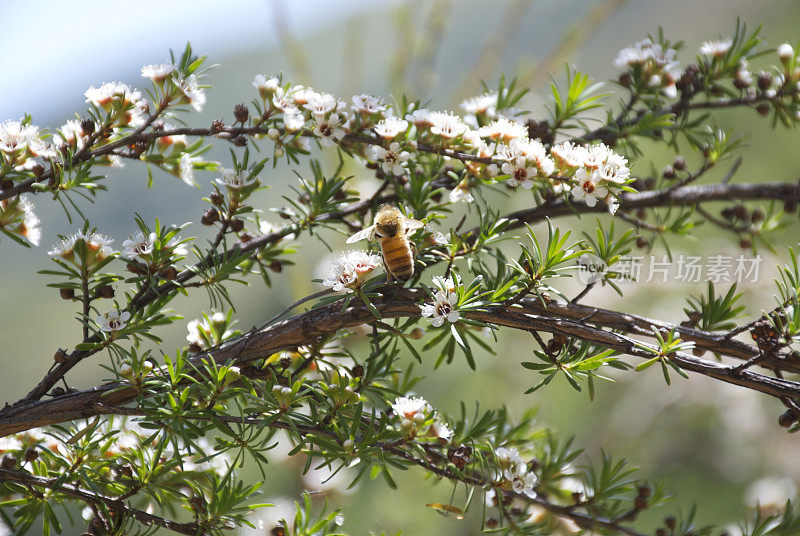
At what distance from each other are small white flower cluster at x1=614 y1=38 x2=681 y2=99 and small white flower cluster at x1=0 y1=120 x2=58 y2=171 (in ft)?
3.06

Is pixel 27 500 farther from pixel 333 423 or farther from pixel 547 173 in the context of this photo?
pixel 547 173

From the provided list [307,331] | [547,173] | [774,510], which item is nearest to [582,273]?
[547,173]

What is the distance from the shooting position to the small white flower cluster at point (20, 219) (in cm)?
80

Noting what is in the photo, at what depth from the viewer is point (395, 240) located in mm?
812

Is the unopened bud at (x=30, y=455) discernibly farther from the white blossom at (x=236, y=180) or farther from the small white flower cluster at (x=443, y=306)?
the small white flower cluster at (x=443, y=306)

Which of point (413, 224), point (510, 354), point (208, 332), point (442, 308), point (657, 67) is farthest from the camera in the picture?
point (510, 354)

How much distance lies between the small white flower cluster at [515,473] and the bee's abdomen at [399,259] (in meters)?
0.29

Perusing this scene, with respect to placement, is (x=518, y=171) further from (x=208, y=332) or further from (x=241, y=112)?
(x=208, y=332)

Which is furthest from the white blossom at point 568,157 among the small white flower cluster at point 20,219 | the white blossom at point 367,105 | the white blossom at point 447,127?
the small white flower cluster at point 20,219

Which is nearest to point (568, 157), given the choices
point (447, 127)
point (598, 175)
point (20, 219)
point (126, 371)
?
point (598, 175)

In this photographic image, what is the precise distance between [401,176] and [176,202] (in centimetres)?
385

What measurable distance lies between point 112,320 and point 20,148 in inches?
10.0

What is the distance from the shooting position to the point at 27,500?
824mm

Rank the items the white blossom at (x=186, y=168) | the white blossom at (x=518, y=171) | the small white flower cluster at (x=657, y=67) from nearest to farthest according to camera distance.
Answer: the white blossom at (x=518, y=171) < the white blossom at (x=186, y=168) < the small white flower cluster at (x=657, y=67)
